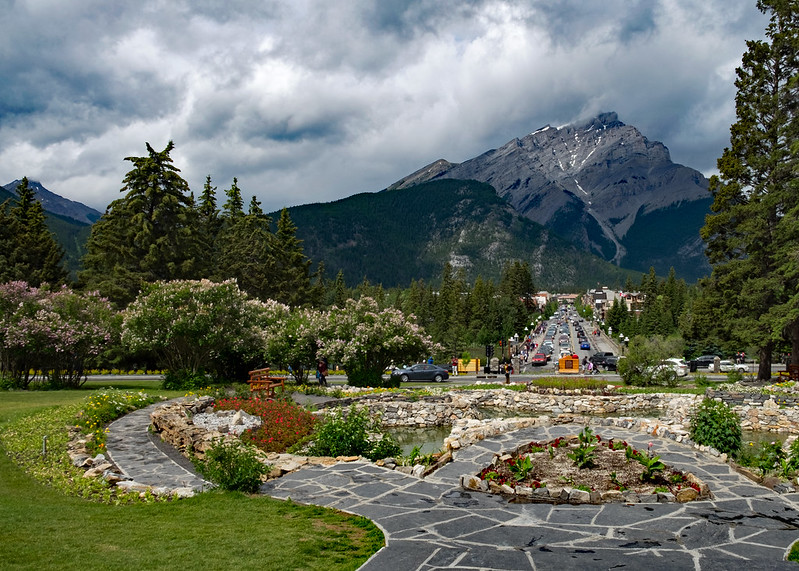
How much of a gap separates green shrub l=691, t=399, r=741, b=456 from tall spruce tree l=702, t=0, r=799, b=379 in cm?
1968

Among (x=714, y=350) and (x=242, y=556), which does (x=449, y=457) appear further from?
(x=714, y=350)

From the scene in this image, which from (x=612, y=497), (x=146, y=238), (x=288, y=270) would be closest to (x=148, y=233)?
(x=146, y=238)

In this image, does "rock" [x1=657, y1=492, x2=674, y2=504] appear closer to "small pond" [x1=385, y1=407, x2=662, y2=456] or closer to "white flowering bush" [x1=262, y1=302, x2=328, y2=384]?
"small pond" [x1=385, y1=407, x2=662, y2=456]

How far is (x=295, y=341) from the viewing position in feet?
90.0

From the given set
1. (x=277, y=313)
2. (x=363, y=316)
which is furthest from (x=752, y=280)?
(x=277, y=313)

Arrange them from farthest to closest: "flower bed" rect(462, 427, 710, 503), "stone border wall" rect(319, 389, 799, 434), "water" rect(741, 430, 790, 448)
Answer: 1. "stone border wall" rect(319, 389, 799, 434)
2. "water" rect(741, 430, 790, 448)
3. "flower bed" rect(462, 427, 710, 503)

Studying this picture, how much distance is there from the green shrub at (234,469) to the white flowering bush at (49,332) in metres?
18.1

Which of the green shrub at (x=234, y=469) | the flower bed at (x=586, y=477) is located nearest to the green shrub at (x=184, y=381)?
the green shrub at (x=234, y=469)

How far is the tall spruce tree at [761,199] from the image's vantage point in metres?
29.4

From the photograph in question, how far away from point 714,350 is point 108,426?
2708 inches

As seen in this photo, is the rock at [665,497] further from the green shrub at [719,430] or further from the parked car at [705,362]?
the parked car at [705,362]

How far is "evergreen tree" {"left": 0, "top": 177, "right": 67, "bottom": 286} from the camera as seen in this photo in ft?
140

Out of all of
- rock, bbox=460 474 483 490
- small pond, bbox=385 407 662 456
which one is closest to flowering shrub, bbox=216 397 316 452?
small pond, bbox=385 407 662 456

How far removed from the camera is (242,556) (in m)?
5.98
